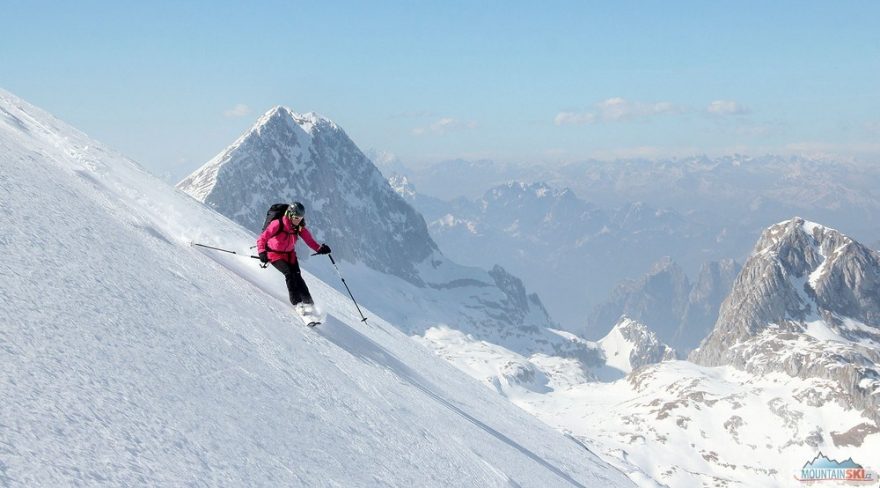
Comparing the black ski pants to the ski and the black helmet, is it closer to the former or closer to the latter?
the ski

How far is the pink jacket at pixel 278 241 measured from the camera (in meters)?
14.4

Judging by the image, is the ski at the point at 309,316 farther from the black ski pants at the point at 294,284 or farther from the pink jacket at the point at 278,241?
the pink jacket at the point at 278,241

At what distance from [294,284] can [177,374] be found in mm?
6648

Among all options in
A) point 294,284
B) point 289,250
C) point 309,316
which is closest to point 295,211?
point 289,250

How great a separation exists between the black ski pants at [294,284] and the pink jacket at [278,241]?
161 mm

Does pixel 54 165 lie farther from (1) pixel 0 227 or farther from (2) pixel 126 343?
(2) pixel 126 343

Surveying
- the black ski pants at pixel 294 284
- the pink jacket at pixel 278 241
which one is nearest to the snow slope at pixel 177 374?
the black ski pants at pixel 294 284

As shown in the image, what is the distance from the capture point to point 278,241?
14523mm

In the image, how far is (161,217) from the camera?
52.3ft

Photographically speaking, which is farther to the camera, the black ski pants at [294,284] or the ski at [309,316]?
the black ski pants at [294,284]

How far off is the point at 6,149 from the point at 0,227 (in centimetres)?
548

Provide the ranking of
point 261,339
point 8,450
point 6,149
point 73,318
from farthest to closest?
point 6,149, point 261,339, point 73,318, point 8,450

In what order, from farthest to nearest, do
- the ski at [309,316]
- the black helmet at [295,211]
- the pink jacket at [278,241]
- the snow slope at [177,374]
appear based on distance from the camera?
1. the black helmet at [295,211]
2. the pink jacket at [278,241]
3. the ski at [309,316]
4. the snow slope at [177,374]

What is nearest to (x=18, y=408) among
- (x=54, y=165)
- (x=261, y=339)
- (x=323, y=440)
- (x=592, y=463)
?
(x=323, y=440)
